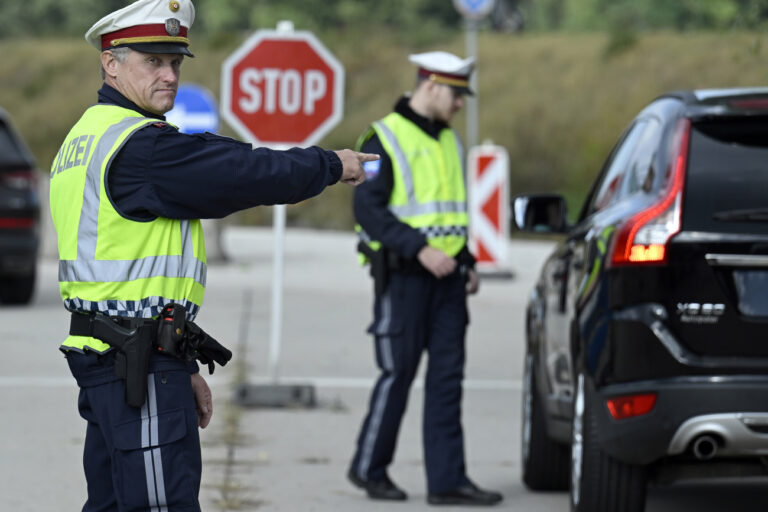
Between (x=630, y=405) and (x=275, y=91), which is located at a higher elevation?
(x=275, y=91)

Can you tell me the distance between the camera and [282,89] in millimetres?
9711

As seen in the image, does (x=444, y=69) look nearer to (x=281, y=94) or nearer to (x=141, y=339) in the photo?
(x=281, y=94)

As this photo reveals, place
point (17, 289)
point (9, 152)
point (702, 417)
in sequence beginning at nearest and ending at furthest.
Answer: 1. point (702, 417)
2. point (9, 152)
3. point (17, 289)

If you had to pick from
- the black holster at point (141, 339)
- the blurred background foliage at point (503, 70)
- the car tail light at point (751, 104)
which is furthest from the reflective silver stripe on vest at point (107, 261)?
the blurred background foliage at point (503, 70)

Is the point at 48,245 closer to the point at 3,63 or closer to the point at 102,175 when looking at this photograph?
the point at 102,175

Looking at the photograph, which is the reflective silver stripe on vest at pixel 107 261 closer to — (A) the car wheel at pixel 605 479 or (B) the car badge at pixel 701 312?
(B) the car badge at pixel 701 312

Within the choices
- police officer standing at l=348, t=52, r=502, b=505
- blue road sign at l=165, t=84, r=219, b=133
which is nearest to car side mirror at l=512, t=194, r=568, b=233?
police officer standing at l=348, t=52, r=502, b=505

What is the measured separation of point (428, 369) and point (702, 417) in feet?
6.74

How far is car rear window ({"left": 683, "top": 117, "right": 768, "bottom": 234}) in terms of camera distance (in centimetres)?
538

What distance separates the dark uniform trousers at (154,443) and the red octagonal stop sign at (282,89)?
5.52 metres

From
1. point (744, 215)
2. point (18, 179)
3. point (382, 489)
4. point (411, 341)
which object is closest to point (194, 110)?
point (18, 179)

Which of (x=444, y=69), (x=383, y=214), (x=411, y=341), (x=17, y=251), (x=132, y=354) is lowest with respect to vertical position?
(x=17, y=251)

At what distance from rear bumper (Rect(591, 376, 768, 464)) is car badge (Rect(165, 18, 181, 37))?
A: 203cm

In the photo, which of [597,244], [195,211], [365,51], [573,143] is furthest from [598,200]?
[365,51]
